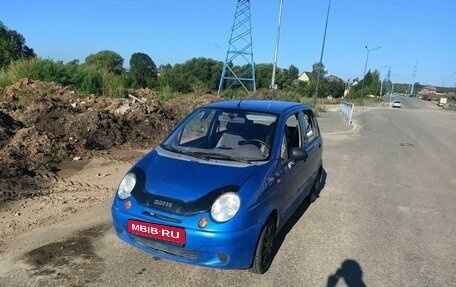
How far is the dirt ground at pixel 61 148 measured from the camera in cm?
622

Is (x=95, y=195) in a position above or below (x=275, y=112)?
below

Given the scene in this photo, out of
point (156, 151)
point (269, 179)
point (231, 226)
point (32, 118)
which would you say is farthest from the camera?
point (32, 118)

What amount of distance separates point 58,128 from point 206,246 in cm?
793

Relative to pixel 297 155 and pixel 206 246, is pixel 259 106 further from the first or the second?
pixel 206 246

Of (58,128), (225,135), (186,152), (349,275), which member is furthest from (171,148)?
(58,128)

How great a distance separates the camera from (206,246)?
3.94m

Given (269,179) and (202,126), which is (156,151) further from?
(269,179)

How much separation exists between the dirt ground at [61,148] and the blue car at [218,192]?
186cm

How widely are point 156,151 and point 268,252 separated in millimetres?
1674

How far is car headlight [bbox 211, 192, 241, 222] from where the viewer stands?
3990 millimetres

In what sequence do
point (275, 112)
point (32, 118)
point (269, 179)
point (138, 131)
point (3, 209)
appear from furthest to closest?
point (138, 131) < point (32, 118) < point (3, 209) < point (275, 112) < point (269, 179)

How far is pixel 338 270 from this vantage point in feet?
15.4

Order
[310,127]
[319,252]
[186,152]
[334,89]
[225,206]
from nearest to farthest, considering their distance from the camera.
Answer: [225,206], [186,152], [319,252], [310,127], [334,89]

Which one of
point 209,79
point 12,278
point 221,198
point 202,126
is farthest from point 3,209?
point 209,79
